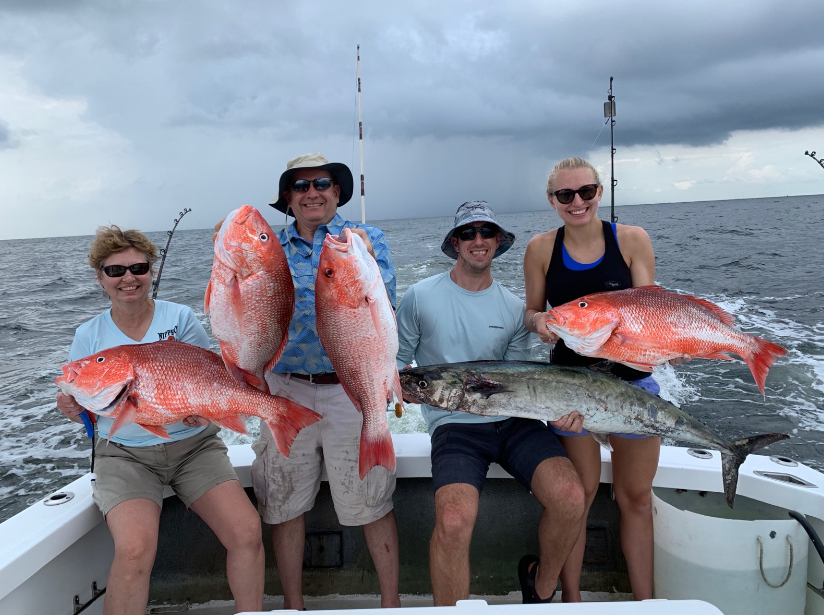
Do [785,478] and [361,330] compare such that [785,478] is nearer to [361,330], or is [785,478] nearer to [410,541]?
[410,541]

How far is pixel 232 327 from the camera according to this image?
7.68ft

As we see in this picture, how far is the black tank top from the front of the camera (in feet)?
9.82

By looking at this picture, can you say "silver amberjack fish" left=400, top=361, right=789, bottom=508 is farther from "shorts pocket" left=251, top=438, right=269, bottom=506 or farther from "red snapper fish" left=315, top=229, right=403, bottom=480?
"shorts pocket" left=251, top=438, right=269, bottom=506

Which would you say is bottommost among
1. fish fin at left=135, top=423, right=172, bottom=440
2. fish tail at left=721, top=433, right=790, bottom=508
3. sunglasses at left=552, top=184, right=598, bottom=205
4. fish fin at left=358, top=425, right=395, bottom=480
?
fish tail at left=721, top=433, right=790, bottom=508

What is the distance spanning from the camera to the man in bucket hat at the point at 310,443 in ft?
10.0

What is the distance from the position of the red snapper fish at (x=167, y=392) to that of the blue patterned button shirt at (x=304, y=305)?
56 centimetres

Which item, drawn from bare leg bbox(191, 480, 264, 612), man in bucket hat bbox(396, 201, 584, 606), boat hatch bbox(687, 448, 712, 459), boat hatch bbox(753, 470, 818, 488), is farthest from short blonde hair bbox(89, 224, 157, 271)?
boat hatch bbox(753, 470, 818, 488)

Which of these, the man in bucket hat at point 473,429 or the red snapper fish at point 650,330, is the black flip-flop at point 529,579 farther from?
the red snapper fish at point 650,330

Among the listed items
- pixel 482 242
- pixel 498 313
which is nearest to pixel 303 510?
pixel 498 313

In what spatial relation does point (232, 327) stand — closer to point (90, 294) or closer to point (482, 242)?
point (482, 242)

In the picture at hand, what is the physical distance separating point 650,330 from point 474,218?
1.14 metres

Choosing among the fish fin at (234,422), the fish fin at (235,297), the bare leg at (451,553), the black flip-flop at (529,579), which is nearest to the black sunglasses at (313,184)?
the fish fin at (235,297)

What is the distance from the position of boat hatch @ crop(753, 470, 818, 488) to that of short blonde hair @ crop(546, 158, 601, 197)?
1.89 meters

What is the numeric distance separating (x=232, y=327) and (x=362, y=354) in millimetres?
559
